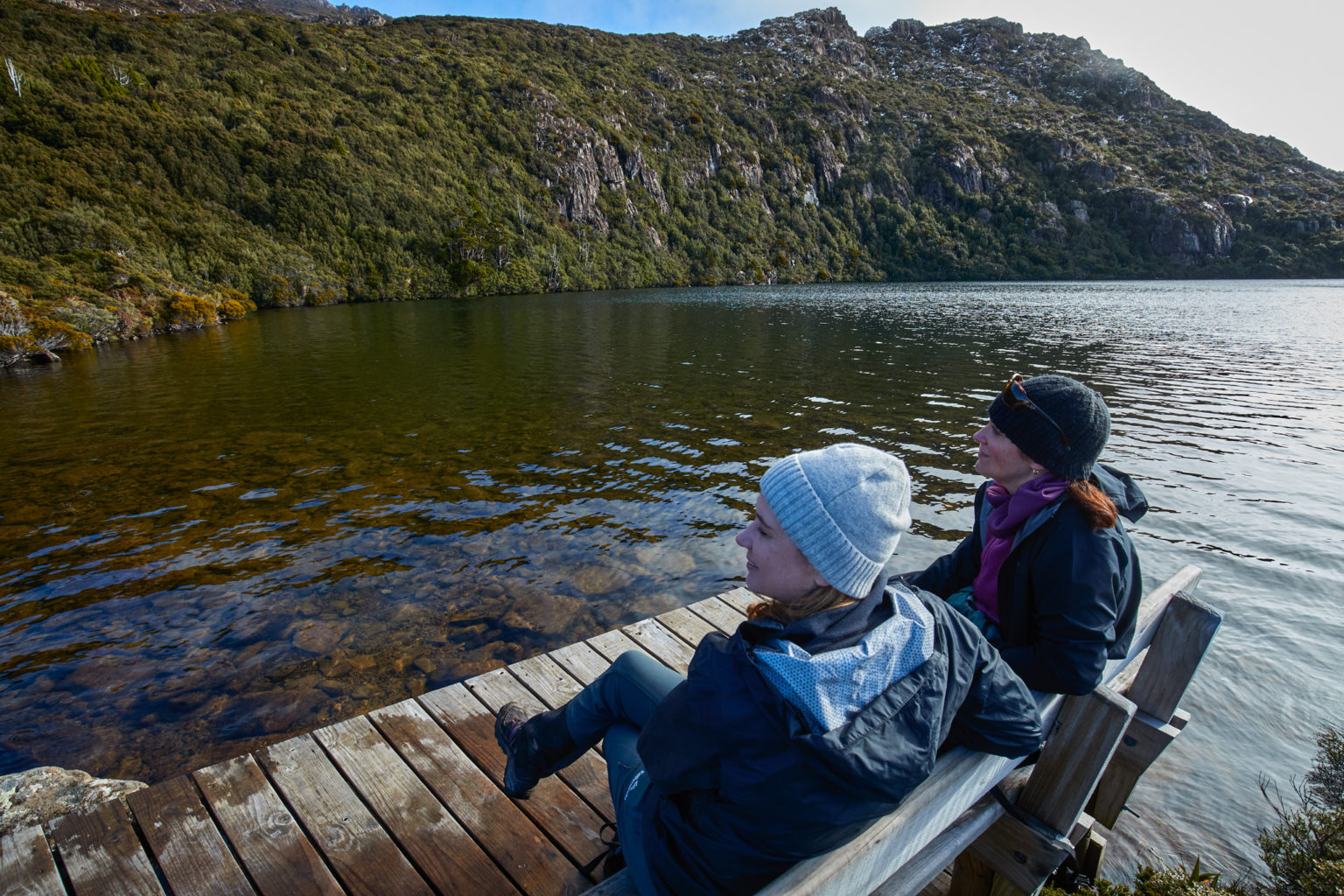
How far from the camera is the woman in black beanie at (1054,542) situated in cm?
260

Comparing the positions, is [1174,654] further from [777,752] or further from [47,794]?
[47,794]

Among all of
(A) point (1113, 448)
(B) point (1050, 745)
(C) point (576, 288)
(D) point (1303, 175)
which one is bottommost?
(C) point (576, 288)

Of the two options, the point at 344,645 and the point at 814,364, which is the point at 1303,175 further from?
the point at 344,645

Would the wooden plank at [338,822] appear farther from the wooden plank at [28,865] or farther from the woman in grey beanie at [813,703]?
the woman in grey beanie at [813,703]

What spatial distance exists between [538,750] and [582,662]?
1.82 metres

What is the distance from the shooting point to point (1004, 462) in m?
3.24

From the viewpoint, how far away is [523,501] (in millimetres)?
10586

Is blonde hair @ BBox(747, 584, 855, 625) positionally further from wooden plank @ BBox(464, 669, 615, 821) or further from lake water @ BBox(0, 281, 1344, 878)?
lake water @ BBox(0, 281, 1344, 878)

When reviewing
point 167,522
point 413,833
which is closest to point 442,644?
point 413,833

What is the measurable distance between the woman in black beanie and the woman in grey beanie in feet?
2.39

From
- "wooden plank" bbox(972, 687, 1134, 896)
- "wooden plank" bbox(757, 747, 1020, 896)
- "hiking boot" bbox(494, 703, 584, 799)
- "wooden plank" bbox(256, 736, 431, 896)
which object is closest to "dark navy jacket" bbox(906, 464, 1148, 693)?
"wooden plank" bbox(972, 687, 1134, 896)

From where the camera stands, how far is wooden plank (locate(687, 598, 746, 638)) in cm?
520

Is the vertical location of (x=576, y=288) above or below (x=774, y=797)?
below

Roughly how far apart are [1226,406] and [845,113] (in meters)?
213
